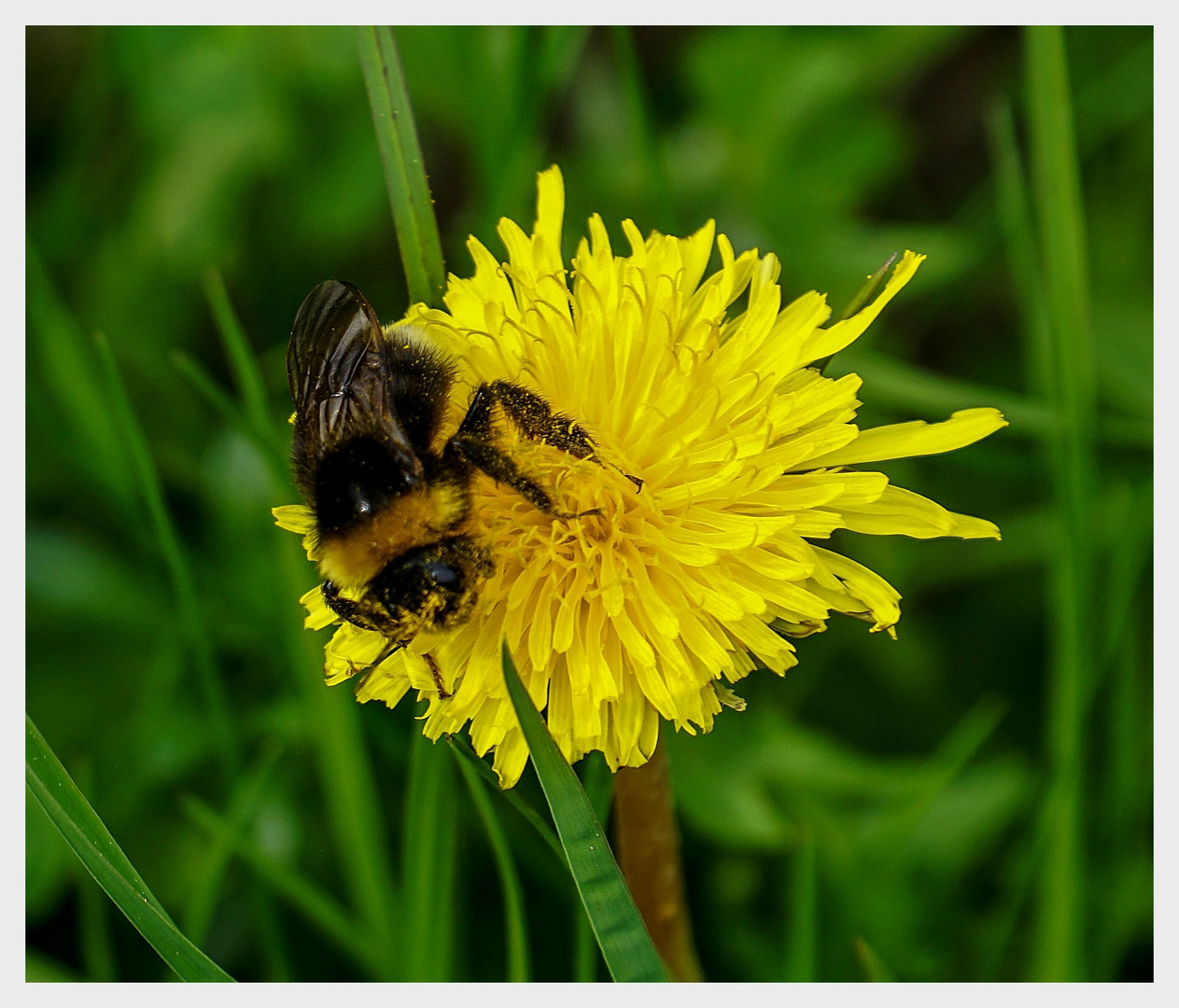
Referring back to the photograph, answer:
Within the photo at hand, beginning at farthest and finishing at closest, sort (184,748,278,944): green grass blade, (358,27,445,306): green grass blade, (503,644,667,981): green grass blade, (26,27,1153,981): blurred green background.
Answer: (26,27,1153,981): blurred green background < (184,748,278,944): green grass blade < (358,27,445,306): green grass blade < (503,644,667,981): green grass blade

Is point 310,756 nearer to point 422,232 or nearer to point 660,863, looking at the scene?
point 660,863

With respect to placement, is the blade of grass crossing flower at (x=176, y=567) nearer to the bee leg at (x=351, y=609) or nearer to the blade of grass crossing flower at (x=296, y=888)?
the blade of grass crossing flower at (x=296, y=888)

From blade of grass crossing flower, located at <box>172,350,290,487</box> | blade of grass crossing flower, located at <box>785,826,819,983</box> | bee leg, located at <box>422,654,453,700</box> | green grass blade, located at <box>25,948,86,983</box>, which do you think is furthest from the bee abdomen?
green grass blade, located at <box>25,948,86,983</box>

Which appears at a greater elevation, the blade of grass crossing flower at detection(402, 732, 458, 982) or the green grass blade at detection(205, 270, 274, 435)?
the green grass blade at detection(205, 270, 274, 435)

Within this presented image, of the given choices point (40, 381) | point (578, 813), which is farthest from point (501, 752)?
point (40, 381)

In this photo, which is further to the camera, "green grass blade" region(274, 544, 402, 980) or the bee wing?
"green grass blade" region(274, 544, 402, 980)

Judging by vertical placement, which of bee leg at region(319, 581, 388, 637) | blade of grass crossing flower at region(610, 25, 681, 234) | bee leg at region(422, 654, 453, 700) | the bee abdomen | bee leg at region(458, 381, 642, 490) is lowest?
bee leg at region(422, 654, 453, 700)

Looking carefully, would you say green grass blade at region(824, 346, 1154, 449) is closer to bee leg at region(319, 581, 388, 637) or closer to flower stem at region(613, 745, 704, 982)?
flower stem at region(613, 745, 704, 982)
